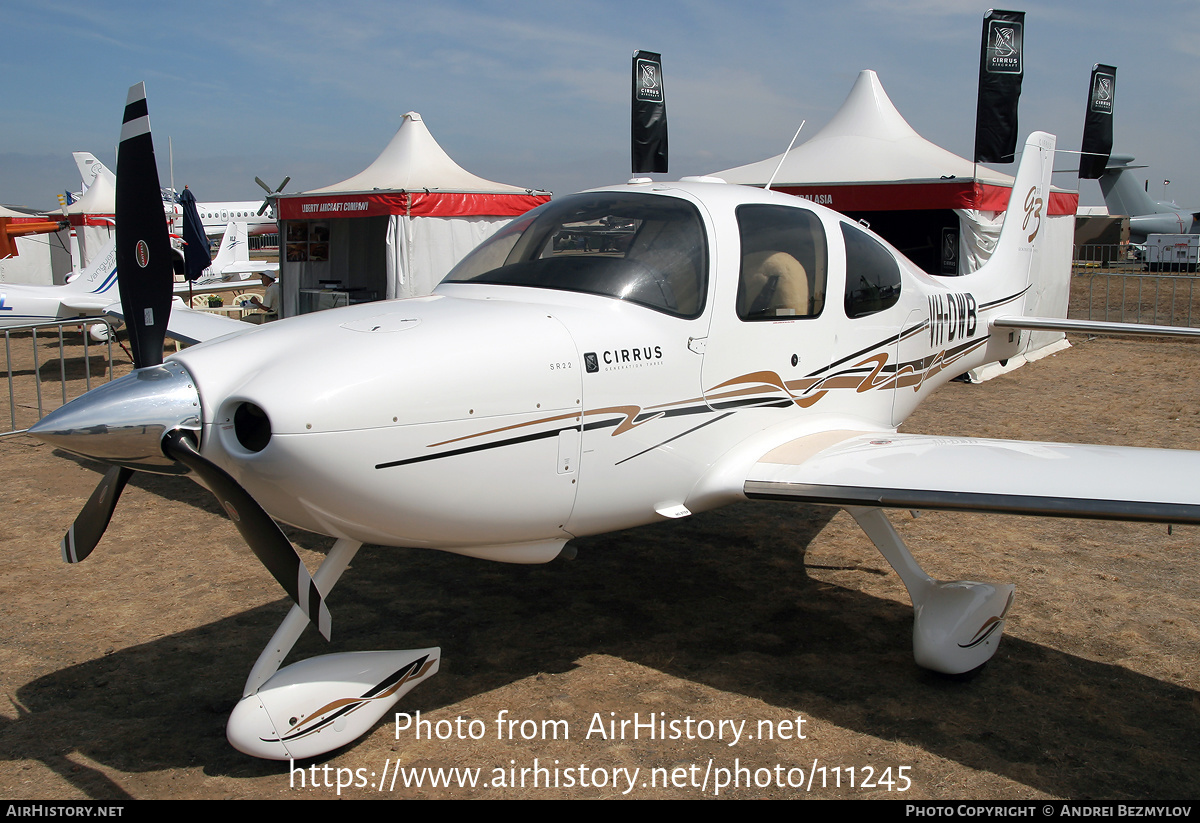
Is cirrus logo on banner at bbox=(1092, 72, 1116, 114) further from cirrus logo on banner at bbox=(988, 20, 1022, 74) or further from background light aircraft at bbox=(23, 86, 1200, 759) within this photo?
background light aircraft at bbox=(23, 86, 1200, 759)

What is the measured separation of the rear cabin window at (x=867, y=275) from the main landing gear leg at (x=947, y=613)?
47.9 inches

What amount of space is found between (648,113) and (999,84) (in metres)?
5.96

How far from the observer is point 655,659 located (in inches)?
170

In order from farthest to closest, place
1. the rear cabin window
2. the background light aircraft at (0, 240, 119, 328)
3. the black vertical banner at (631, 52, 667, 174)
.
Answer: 1. the background light aircraft at (0, 240, 119, 328)
2. the black vertical banner at (631, 52, 667, 174)
3. the rear cabin window

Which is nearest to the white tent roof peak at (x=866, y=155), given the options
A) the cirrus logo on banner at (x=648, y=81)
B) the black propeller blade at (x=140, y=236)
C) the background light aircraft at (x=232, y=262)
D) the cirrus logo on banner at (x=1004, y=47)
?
the cirrus logo on banner at (x=1004, y=47)

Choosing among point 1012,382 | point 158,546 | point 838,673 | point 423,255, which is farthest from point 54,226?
point 838,673

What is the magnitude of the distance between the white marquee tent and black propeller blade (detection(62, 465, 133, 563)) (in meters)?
10.0

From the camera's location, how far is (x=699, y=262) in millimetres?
4043

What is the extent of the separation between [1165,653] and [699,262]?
3076mm

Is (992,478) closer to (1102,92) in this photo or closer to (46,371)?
(46,371)

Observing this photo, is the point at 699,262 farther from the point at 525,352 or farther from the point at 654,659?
the point at 654,659

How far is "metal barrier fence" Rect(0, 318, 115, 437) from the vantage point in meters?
9.50

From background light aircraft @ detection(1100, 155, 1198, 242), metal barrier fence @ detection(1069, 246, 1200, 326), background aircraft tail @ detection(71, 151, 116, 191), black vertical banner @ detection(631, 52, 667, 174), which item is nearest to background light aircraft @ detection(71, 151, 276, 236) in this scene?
background aircraft tail @ detection(71, 151, 116, 191)

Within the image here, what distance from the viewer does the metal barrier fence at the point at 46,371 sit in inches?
374
